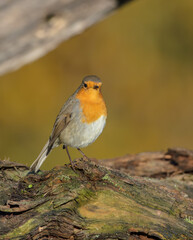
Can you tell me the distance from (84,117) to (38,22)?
1058 millimetres

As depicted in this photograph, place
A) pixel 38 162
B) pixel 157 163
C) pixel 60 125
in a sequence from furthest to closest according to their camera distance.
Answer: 1. pixel 157 163
2. pixel 60 125
3. pixel 38 162

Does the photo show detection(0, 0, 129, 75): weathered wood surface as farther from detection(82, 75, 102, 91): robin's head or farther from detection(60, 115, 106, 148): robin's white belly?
detection(60, 115, 106, 148): robin's white belly

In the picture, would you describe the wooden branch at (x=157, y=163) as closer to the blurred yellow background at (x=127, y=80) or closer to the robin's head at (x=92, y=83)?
the robin's head at (x=92, y=83)

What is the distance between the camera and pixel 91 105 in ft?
15.2

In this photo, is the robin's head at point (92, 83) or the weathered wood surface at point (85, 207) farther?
the robin's head at point (92, 83)

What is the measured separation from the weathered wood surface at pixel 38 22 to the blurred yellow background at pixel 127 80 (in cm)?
254

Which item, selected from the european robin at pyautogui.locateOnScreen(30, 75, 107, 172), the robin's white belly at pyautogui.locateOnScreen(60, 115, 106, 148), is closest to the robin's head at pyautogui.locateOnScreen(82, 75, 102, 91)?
the european robin at pyautogui.locateOnScreen(30, 75, 107, 172)

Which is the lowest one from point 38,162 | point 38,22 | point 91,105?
point 38,162

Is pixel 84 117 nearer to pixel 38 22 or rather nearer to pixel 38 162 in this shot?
pixel 38 162

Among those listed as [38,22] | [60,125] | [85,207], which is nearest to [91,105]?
[60,125]

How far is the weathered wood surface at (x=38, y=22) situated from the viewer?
417cm

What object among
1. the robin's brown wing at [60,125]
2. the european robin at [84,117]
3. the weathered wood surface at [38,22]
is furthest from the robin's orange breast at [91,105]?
the weathered wood surface at [38,22]

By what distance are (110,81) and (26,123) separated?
59.6 inches

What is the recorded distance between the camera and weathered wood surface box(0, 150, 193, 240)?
3.21 m
